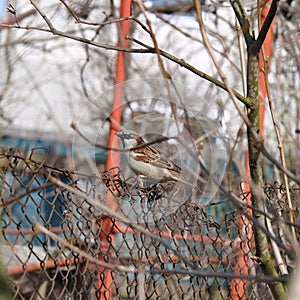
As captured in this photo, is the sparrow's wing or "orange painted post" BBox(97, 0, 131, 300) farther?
"orange painted post" BBox(97, 0, 131, 300)

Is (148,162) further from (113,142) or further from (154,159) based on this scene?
(113,142)

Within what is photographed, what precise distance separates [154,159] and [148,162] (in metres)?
0.03

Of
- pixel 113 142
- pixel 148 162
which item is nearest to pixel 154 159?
pixel 148 162

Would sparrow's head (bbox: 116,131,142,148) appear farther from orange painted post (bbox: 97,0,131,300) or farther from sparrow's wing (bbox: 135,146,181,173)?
orange painted post (bbox: 97,0,131,300)

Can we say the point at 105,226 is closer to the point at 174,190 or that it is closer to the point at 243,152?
the point at 174,190

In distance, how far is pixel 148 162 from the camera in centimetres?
252

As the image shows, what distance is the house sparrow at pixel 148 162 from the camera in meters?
2.51

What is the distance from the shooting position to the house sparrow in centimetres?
251

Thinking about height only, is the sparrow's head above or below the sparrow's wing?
above

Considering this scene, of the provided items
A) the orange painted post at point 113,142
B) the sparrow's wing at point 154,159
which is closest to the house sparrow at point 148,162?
the sparrow's wing at point 154,159

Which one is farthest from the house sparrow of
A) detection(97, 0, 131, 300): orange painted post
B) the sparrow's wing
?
detection(97, 0, 131, 300): orange painted post

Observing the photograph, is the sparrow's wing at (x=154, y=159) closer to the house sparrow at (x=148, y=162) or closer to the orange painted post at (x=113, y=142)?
the house sparrow at (x=148, y=162)

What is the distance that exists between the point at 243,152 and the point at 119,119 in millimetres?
1739

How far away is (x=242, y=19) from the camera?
1812mm
